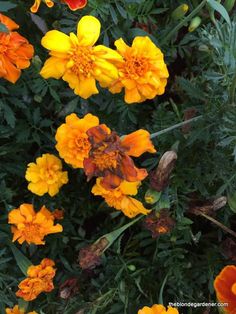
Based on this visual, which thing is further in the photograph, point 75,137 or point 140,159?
point 140,159

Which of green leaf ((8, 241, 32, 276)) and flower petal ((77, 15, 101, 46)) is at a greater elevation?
flower petal ((77, 15, 101, 46))

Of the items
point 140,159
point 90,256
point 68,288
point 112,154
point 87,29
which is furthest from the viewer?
point 140,159

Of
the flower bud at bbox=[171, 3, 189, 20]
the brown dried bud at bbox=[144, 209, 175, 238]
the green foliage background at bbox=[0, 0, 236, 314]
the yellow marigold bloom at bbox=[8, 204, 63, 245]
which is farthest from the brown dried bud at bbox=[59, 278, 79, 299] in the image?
the flower bud at bbox=[171, 3, 189, 20]

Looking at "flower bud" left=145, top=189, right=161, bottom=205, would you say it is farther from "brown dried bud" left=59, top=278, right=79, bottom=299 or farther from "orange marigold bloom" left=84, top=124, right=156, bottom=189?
"brown dried bud" left=59, top=278, right=79, bottom=299

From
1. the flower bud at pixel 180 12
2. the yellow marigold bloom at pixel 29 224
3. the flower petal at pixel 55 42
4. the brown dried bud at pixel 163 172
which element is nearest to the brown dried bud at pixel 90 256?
the yellow marigold bloom at pixel 29 224

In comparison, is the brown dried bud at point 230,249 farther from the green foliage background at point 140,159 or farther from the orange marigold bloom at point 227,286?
the orange marigold bloom at point 227,286

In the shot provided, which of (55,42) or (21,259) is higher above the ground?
(55,42)

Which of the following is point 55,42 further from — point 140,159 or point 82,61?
point 140,159

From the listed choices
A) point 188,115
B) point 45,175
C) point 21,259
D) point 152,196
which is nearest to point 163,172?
point 152,196
